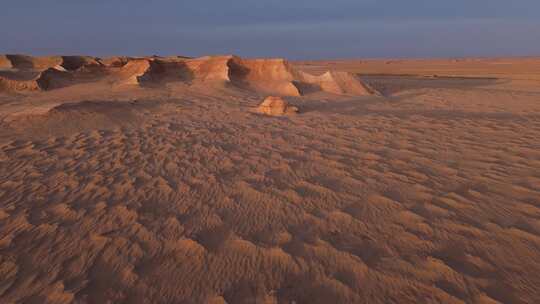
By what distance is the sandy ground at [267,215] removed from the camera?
176 cm

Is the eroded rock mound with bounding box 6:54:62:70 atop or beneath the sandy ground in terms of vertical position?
atop

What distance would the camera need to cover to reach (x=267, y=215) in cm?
250

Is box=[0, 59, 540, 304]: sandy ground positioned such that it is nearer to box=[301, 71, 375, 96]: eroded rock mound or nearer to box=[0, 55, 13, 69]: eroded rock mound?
box=[301, 71, 375, 96]: eroded rock mound

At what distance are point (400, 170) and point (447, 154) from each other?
1012 millimetres

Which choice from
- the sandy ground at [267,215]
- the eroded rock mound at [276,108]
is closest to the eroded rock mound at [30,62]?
the sandy ground at [267,215]

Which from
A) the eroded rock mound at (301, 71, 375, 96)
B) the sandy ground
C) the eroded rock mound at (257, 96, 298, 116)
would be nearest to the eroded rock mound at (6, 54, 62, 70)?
the sandy ground

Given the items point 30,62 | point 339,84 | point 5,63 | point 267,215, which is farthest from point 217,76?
point 5,63

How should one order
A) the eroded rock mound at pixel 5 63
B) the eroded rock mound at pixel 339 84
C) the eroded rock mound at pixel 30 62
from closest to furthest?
the eroded rock mound at pixel 339 84 → the eroded rock mound at pixel 5 63 → the eroded rock mound at pixel 30 62

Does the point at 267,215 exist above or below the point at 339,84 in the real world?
below

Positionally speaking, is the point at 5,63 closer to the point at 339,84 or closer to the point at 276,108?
the point at 276,108

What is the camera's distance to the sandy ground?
1760mm

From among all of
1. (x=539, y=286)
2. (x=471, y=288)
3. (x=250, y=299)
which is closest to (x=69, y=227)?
(x=250, y=299)

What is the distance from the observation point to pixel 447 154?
395cm

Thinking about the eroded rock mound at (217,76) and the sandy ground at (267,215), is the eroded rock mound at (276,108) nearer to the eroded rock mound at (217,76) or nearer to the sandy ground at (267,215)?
the sandy ground at (267,215)
